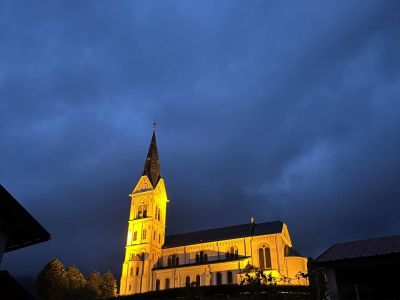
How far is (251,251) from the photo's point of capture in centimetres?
7262

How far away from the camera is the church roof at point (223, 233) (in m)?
75.1

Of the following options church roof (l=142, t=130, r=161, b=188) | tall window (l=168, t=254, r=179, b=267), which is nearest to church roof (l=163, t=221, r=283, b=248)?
tall window (l=168, t=254, r=179, b=267)

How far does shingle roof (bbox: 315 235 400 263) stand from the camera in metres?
19.5

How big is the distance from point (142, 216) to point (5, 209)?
72.6 metres

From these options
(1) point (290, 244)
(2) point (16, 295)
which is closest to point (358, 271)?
(2) point (16, 295)

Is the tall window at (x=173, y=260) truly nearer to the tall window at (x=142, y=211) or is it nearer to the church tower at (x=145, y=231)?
the church tower at (x=145, y=231)

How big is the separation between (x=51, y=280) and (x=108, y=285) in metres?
21.2

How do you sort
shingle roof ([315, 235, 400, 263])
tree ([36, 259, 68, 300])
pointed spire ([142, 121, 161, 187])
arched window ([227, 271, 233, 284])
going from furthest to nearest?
pointed spire ([142, 121, 161, 187]) → tree ([36, 259, 68, 300]) → arched window ([227, 271, 233, 284]) → shingle roof ([315, 235, 400, 263])

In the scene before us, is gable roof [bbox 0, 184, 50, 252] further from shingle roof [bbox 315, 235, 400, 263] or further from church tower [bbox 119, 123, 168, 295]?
church tower [bbox 119, 123, 168, 295]

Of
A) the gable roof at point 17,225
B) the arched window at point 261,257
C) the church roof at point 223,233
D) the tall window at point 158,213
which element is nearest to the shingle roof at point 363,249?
the gable roof at point 17,225

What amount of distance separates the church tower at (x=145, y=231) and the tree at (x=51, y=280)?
13.4m

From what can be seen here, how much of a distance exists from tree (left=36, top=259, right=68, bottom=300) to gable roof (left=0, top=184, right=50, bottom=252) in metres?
66.9

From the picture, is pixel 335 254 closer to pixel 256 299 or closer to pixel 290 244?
pixel 256 299

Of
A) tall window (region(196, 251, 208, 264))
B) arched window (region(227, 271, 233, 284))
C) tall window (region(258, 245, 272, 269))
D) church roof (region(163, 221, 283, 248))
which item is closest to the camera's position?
tall window (region(258, 245, 272, 269))
